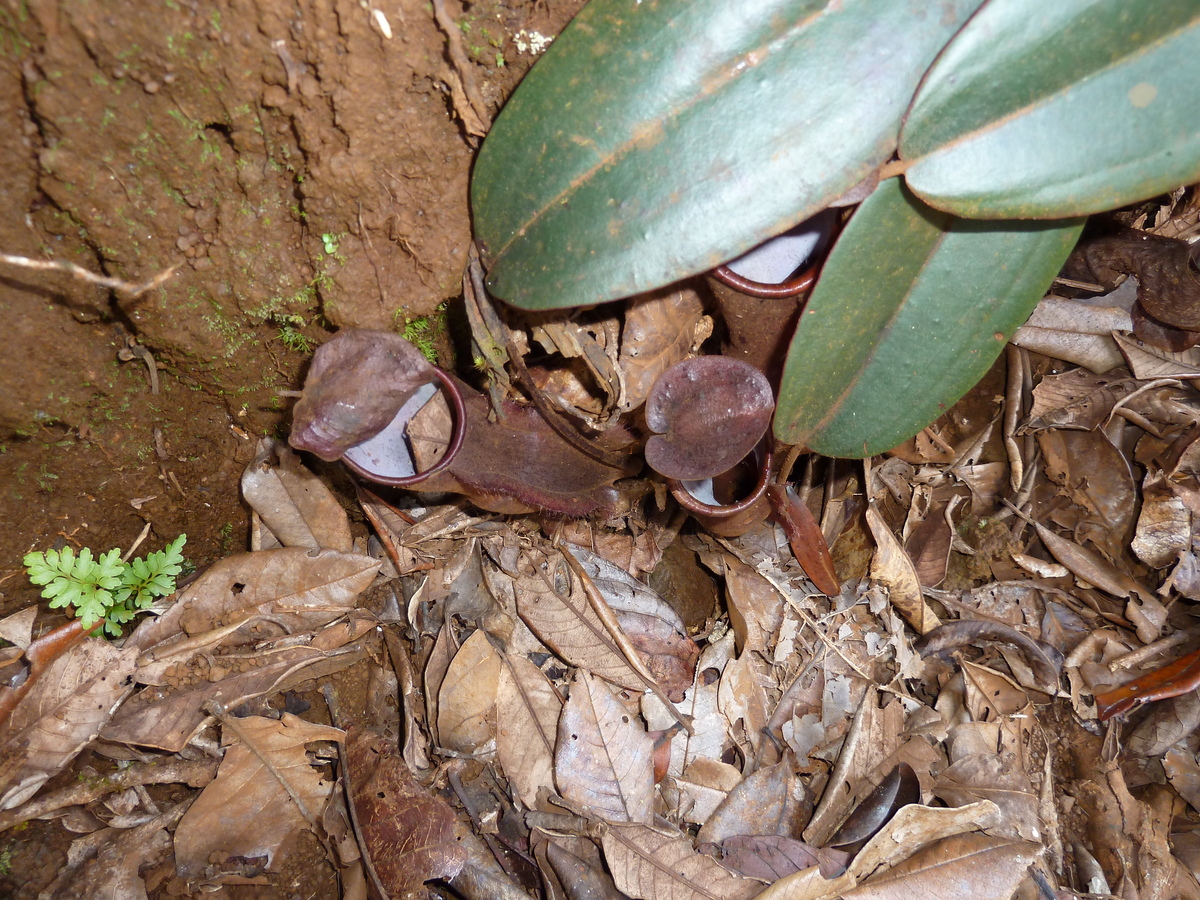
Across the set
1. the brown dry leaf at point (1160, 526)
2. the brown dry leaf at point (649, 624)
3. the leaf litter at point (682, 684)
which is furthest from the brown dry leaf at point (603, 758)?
the brown dry leaf at point (1160, 526)

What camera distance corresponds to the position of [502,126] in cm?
127

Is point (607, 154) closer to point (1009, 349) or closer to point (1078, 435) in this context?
point (1009, 349)

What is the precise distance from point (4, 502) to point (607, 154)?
1641mm

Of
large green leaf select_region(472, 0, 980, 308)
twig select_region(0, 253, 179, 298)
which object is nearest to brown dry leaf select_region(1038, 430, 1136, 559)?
large green leaf select_region(472, 0, 980, 308)

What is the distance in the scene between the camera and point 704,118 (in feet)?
3.86

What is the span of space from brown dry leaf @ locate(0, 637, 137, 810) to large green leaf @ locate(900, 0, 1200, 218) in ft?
7.15

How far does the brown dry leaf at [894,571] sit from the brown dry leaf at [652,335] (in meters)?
0.92

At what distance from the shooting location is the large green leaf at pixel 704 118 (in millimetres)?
1151

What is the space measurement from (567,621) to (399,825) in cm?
67

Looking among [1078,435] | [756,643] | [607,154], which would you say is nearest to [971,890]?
[756,643]

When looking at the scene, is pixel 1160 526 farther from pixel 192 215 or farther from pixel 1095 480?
pixel 192 215

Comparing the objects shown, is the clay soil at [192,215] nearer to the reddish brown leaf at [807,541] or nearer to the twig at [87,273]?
the twig at [87,273]

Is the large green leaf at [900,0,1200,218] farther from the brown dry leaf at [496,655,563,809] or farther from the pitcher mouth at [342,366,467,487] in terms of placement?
the brown dry leaf at [496,655,563,809]

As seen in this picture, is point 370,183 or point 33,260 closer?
point 33,260
